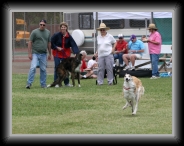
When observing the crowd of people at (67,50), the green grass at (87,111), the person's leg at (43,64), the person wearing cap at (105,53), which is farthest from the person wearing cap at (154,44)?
the person's leg at (43,64)

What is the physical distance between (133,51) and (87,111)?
36.8ft

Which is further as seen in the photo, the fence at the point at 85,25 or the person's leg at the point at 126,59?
Answer: the fence at the point at 85,25

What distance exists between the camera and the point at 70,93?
16.5 metres

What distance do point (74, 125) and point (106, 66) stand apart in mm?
8288

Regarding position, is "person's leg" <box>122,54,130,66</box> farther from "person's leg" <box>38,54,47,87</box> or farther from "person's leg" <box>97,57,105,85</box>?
"person's leg" <box>38,54,47,87</box>

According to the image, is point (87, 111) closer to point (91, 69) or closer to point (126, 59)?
point (91, 69)

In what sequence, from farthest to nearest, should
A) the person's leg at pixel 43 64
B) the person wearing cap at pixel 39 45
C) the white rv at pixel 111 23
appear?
the white rv at pixel 111 23, the person's leg at pixel 43 64, the person wearing cap at pixel 39 45

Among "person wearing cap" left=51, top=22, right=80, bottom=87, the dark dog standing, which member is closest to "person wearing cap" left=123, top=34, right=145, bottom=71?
the dark dog standing

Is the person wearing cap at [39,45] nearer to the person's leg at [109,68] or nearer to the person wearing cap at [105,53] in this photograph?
the person wearing cap at [105,53]

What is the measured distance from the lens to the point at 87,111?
506 inches

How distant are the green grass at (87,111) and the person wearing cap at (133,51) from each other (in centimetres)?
497

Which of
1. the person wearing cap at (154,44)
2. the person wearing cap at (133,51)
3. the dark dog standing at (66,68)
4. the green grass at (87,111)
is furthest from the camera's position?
the person wearing cap at (133,51)

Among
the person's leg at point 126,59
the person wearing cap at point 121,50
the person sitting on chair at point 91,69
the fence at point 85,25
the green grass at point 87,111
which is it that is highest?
the fence at point 85,25

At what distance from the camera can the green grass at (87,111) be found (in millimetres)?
10609
